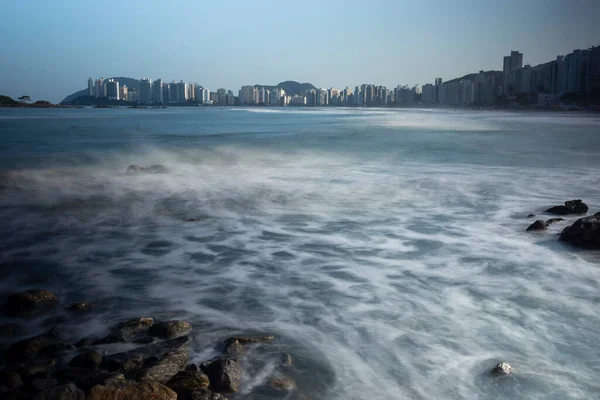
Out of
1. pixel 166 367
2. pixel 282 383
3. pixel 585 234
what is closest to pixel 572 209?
pixel 585 234

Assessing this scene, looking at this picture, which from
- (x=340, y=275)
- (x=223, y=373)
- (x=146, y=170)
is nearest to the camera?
(x=223, y=373)

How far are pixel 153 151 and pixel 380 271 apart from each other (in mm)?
15652

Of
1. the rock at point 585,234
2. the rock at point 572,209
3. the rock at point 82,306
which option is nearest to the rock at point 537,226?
the rock at point 585,234

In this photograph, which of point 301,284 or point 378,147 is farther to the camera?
point 378,147

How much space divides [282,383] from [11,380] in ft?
4.58

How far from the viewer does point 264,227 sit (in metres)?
6.61

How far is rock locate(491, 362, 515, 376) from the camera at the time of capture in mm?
2893

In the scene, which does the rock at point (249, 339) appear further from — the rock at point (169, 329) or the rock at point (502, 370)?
the rock at point (502, 370)

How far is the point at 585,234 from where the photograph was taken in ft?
17.4

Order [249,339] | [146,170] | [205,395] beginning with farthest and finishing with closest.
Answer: [146,170] < [249,339] < [205,395]

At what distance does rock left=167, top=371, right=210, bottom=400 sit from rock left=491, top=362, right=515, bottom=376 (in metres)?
1.62

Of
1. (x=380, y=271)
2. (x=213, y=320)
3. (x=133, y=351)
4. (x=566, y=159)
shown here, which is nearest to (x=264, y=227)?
(x=380, y=271)

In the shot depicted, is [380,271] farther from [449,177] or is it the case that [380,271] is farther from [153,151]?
[153,151]

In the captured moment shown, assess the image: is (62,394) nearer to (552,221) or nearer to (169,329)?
(169,329)
